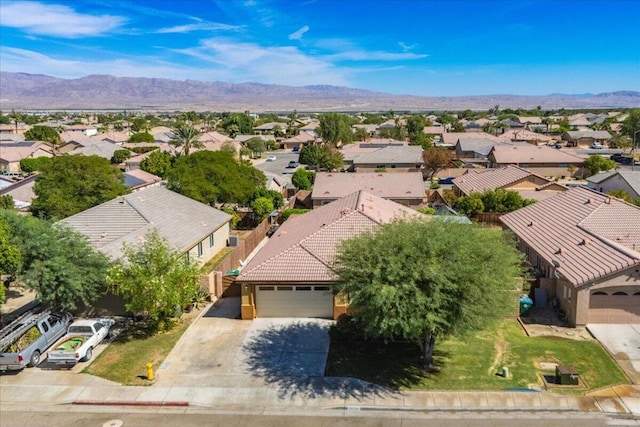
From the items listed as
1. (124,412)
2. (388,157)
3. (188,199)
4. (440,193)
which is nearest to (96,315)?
(124,412)

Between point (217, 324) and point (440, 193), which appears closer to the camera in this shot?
point (217, 324)

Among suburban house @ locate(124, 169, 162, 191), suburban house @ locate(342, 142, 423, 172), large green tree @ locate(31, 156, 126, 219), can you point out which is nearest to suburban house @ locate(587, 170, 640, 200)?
suburban house @ locate(342, 142, 423, 172)

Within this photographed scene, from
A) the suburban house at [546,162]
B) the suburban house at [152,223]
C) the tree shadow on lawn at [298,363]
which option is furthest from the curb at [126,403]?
the suburban house at [546,162]

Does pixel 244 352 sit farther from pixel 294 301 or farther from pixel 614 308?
pixel 614 308

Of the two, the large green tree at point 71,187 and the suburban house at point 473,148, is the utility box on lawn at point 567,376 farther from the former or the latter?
the suburban house at point 473,148

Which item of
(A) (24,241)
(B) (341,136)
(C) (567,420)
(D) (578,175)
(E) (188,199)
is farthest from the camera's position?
(B) (341,136)

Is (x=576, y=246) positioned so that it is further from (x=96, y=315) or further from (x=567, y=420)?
(x=96, y=315)
